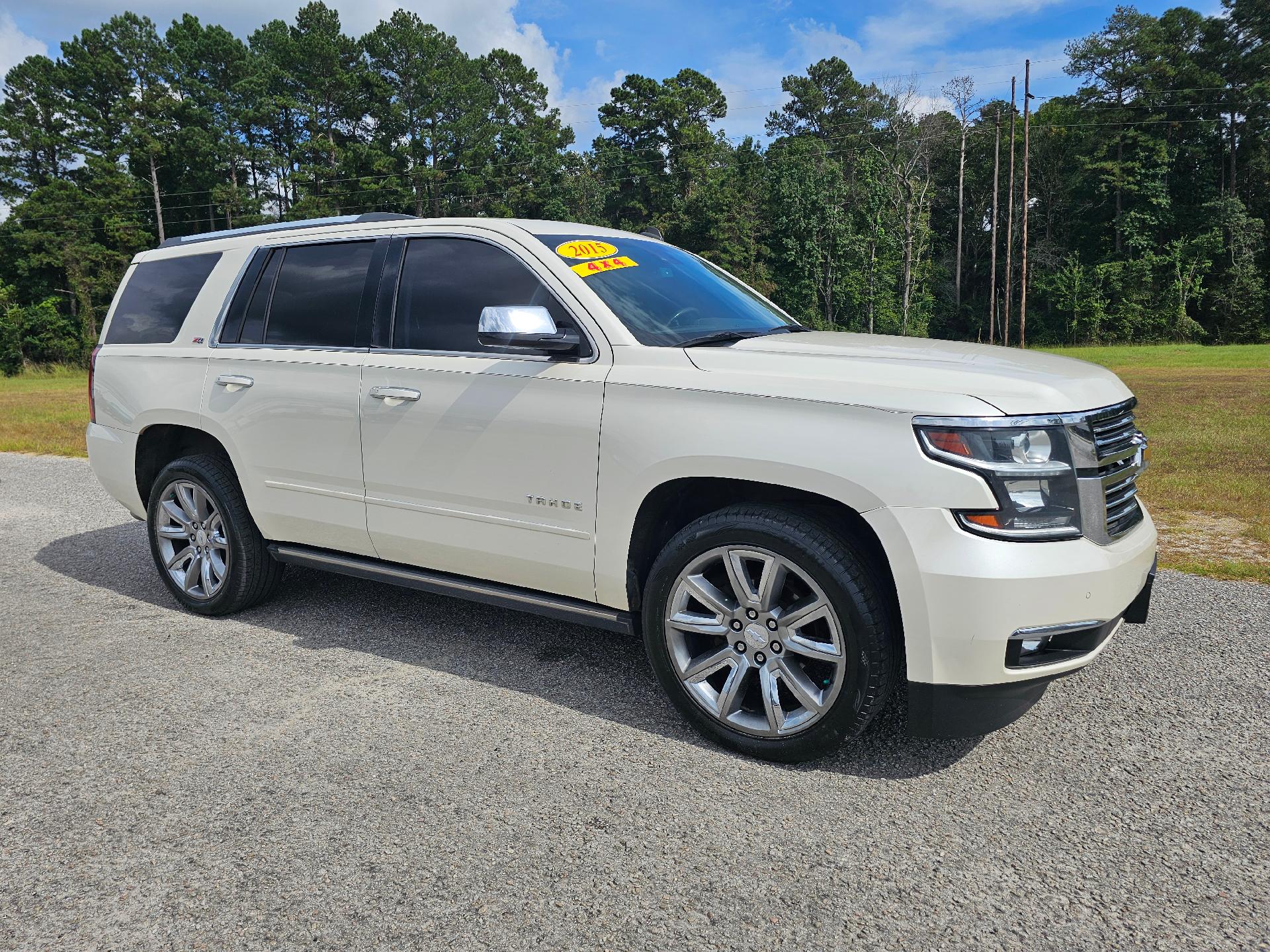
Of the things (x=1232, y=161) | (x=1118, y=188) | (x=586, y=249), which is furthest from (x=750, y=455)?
(x=1232, y=161)

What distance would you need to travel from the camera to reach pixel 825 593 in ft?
10.2

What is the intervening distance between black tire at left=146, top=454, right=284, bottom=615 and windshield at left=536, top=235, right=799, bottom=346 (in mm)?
2224

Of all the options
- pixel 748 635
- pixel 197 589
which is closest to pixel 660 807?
pixel 748 635

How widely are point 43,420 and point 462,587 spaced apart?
55.8 feet

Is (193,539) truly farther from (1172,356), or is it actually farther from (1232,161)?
(1232,161)

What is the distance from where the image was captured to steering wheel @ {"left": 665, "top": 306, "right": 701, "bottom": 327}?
3.89 meters

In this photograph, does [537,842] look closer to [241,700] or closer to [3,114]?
[241,700]

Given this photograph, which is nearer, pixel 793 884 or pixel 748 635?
pixel 793 884

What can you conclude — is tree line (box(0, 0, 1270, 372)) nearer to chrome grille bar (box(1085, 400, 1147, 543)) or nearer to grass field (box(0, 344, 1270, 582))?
grass field (box(0, 344, 1270, 582))

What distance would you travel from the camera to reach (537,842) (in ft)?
9.19

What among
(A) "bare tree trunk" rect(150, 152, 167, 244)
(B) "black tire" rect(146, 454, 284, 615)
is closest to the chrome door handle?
(B) "black tire" rect(146, 454, 284, 615)

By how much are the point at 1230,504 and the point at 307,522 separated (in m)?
7.13

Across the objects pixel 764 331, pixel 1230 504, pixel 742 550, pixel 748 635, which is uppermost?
pixel 764 331

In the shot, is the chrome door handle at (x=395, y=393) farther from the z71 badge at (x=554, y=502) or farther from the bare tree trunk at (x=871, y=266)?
the bare tree trunk at (x=871, y=266)
